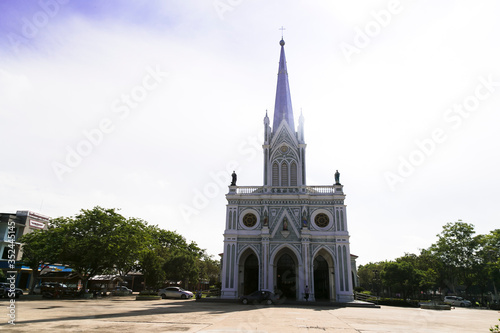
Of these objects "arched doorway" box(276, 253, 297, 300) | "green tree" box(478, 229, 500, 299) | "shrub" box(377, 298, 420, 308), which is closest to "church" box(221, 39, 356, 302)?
"arched doorway" box(276, 253, 297, 300)

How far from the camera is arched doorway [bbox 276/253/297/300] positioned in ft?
105

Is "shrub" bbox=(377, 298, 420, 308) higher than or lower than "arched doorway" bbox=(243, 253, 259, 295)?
lower

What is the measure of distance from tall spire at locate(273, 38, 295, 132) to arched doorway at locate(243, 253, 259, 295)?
15.6m

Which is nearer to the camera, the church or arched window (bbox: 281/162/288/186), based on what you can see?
the church

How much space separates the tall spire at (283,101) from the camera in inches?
1524

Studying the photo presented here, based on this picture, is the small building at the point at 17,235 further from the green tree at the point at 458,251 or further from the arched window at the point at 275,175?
the green tree at the point at 458,251

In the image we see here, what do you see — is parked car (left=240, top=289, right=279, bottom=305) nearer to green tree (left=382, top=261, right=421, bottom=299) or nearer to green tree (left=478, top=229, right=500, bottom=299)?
green tree (left=382, top=261, right=421, bottom=299)

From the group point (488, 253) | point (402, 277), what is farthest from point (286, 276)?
point (488, 253)

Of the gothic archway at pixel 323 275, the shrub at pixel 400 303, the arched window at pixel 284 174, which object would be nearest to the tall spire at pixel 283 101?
the arched window at pixel 284 174

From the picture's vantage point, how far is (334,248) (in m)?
31.2

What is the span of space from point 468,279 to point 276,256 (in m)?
25.5

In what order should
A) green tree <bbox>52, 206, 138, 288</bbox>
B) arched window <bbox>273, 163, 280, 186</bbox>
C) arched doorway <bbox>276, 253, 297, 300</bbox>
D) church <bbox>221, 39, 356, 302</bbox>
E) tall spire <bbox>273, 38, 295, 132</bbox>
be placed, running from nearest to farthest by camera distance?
green tree <bbox>52, 206, 138, 288</bbox> → church <bbox>221, 39, 356, 302</bbox> → arched doorway <bbox>276, 253, 297, 300</bbox> → arched window <bbox>273, 163, 280, 186</bbox> → tall spire <bbox>273, 38, 295, 132</bbox>

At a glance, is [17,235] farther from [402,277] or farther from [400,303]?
[402,277]

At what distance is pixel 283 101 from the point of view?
131ft
